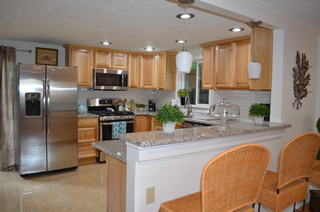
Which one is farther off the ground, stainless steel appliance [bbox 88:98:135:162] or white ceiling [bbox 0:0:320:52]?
white ceiling [bbox 0:0:320:52]

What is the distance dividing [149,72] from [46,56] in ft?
6.93

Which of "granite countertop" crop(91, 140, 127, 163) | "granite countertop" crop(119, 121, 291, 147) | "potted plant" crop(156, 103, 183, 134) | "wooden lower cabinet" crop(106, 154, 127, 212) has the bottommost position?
"wooden lower cabinet" crop(106, 154, 127, 212)

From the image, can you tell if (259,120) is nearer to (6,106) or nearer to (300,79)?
(300,79)

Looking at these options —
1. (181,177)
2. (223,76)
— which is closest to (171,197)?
(181,177)

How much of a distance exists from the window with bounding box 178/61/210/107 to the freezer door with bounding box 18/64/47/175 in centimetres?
287

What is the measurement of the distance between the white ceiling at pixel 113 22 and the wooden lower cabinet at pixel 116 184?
158cm

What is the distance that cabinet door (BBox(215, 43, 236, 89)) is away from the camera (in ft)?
12.9

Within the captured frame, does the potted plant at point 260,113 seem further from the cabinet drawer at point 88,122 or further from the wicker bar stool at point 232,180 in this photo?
the cabinet drawer at point 88,122

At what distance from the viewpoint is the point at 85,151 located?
15.3 feet

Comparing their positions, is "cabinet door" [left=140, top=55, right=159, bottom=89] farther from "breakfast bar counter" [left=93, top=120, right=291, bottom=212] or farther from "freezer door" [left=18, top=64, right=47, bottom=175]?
"breakfast bar counter" [left=93, top=120, right=291, bottom=212]

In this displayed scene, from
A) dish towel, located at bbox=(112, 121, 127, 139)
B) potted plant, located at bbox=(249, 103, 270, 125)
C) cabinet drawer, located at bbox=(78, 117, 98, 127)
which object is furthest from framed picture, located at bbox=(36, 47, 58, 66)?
potted plant, located at bbox=(249, 103, 270, 125)

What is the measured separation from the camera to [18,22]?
3299 millimetres

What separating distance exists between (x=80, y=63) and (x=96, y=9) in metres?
2.31

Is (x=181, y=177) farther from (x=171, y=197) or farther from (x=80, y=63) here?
(x=80, y=63)
